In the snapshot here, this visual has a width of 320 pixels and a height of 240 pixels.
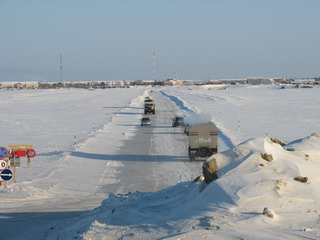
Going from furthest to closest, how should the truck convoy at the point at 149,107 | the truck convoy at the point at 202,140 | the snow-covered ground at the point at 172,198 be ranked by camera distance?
1. the truck convoy at the point at 149,107
2. the truck convoy at the point at 202,140
3. the snow-covered ground at the point at 172,198

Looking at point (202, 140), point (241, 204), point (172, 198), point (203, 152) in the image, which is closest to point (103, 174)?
point (203, 152)

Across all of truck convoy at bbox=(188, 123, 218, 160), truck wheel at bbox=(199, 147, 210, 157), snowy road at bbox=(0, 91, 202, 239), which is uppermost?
truck convoy at bbox=(188, 123, 218, 160)

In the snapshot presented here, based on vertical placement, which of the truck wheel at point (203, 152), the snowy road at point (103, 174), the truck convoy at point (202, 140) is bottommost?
the snowy road at point (103, 174)

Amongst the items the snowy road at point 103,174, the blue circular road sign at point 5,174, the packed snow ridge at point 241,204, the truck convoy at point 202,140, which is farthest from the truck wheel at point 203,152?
the blue circular road sign at point 5,174

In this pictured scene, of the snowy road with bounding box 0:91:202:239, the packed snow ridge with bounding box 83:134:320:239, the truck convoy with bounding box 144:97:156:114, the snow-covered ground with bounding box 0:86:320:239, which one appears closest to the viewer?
Result: the packed snow ridge with bounding box 83:134:320:239

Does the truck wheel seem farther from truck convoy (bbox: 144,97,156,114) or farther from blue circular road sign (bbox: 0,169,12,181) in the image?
truck convoy (bbox: 144,97,156,114)

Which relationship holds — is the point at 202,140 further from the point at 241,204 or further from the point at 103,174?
the point at 241,204

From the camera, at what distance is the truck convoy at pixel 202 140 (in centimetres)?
3047

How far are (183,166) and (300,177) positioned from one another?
14.7m

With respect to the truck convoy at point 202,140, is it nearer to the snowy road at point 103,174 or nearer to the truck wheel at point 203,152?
the truck wheel at point 203,152

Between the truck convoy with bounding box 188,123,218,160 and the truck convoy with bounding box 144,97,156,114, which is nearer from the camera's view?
the truck convoy with bounding box 188,123,218,160

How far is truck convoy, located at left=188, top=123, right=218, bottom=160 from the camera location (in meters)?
30.5

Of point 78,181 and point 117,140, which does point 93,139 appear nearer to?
point 117,140

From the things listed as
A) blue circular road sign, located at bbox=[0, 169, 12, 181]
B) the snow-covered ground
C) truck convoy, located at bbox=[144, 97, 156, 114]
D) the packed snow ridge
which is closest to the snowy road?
the snow-covered ground
